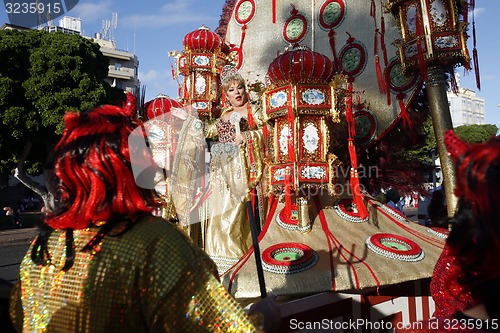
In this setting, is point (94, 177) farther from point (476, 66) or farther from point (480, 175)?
point (476, 66)

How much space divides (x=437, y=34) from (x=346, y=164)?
176cm

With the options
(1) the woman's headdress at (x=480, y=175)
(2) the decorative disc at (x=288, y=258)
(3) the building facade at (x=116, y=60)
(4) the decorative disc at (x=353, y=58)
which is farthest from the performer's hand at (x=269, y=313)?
(3) the building facade at (x=116, y=60)

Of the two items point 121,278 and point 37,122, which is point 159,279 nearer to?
point 121,278

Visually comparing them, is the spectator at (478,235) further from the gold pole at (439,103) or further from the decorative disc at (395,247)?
the gold pole at (439,103)

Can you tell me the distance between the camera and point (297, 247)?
13.0 ft

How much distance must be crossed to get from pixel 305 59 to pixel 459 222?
9.88 feet

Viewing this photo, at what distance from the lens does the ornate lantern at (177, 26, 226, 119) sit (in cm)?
623

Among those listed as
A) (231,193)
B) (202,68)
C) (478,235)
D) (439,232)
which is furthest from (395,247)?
(202,68)

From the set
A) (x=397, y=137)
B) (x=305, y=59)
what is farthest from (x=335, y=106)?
(x=397, y=137)

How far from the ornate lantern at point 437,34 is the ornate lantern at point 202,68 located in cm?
284

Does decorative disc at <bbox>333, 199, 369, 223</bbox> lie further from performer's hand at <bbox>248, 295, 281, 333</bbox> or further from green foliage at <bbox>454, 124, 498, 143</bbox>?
green foliage at <bbox>454, 124, 498, 143</bbox>

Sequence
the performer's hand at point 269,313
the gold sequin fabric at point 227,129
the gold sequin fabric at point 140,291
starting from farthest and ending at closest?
the gold sequin fabric at point 227,129 → the performer's hand at point 269,313 → the gold sequin fabric at point 140,291

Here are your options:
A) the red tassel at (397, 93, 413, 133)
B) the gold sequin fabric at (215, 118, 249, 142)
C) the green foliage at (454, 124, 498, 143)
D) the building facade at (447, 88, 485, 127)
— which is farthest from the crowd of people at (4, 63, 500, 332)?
the building facade at (447, 88, 485, 127)

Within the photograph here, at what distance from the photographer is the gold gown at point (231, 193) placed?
14.7 ft
